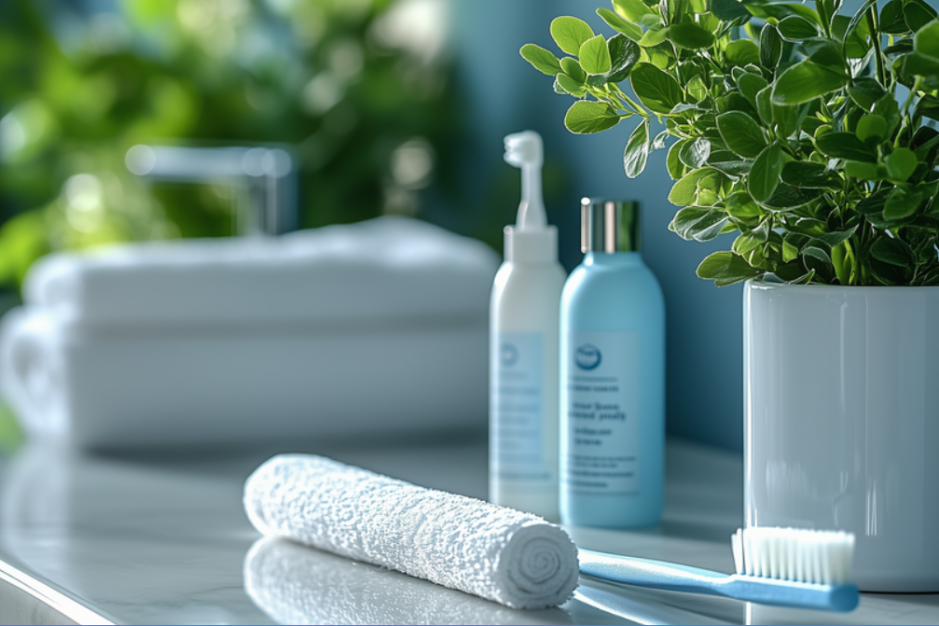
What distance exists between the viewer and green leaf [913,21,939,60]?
457mm

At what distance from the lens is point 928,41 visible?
0.46m

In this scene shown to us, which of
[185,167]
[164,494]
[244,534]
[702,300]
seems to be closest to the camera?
[244,534]

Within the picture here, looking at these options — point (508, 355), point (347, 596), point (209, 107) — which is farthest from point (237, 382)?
point (209, 107)

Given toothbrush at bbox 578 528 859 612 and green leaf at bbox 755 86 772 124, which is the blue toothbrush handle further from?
green leaf at bbox 755 86 772 124

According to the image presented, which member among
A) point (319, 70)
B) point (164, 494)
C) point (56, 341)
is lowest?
A: point (164, 494)

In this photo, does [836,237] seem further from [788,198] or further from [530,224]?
[530,224]

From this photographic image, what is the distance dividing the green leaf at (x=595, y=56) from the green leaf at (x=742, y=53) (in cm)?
6

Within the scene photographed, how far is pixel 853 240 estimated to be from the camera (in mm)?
550

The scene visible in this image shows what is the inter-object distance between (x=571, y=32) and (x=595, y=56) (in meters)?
0.02

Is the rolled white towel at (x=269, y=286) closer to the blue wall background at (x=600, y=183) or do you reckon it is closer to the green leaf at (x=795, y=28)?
the blue wall background at (x=600, y=183)

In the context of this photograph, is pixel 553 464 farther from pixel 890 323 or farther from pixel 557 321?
pixel 890 323

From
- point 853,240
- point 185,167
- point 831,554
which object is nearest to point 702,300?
point 853,240

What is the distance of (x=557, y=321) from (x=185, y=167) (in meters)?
0.74

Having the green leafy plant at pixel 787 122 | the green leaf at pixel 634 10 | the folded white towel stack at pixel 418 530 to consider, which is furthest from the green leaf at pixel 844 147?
the folded white towel stack at pixel 418 530
